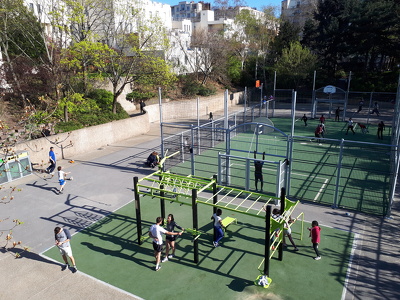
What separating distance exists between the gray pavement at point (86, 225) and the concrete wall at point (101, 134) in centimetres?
129

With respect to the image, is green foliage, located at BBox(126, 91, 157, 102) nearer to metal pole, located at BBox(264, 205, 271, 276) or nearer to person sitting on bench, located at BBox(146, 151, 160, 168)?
person sitting on bench, located at BBox(146, 151, 160, 168)

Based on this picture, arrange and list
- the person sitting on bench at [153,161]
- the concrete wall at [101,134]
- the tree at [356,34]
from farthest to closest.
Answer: the tree at [356,34], the concrete wall at [101,134], the person sitting on bench at [153,161]

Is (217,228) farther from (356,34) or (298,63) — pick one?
(356,34)

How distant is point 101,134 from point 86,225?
Result: 11.8 m

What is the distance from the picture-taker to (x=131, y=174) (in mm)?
16719

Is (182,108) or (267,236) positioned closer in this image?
(267,236)

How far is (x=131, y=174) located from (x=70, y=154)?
5836 millimetres

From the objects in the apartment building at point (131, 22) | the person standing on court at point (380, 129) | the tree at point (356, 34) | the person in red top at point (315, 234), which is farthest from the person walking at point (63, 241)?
the tree at point (356, 34)

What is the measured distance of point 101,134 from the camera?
22.4 metres

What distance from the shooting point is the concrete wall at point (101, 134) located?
18.4 m

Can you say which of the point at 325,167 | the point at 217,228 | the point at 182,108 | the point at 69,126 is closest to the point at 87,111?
the point at 69,126

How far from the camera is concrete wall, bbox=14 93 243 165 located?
60.4 ft

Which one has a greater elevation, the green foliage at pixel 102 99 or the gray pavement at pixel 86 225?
the green foliage at pixel 102 99

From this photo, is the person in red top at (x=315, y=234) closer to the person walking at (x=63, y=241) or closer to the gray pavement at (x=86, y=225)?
the gray pavement at (x=86, y=225)
